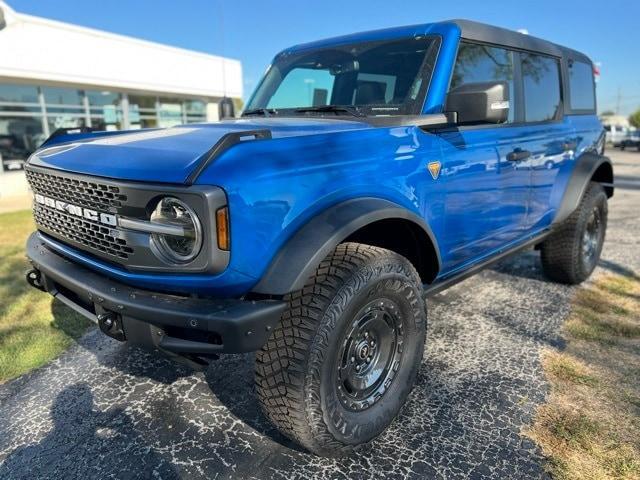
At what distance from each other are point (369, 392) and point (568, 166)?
278cm

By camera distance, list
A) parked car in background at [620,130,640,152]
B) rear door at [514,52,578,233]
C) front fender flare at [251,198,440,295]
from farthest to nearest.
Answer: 1. parked car in background at [620,130,640,152]
2. rear door at [514,52,578,233]
3. front fender flare at [251,198,440,295]

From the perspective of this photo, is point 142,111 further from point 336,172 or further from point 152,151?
point 336,172

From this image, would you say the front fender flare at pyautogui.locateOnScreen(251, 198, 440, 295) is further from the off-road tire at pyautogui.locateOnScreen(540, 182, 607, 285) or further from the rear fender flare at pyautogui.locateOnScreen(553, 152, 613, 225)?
the off-road tire at pyautogui.locateOnScreen(540, 182, 607, 285)

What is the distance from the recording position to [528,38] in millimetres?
3518

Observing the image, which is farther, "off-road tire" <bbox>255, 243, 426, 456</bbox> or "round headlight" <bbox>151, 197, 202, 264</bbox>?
"off-road tire" <bbox>255, 243, 426, 456</bbox>

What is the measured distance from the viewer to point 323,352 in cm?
191

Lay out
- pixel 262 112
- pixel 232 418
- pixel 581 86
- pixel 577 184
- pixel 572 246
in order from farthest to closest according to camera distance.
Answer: pixel 581 86 → pixel 572 246 → pixel 577 184 → pixel 262 112 → pixel 232 418

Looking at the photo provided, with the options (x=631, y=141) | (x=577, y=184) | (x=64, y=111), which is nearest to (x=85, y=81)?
(x=64, y=111)

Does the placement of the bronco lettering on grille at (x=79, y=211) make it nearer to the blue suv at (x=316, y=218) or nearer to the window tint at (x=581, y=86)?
the blue suv at (x=316, y=218)

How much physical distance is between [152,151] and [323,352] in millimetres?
1075

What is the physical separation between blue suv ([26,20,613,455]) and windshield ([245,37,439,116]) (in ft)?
0.04

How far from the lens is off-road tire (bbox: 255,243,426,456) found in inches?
74.4

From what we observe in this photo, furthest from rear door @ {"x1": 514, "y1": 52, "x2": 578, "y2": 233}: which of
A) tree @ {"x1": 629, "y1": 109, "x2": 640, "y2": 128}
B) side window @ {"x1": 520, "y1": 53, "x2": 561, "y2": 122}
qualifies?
tree @ {"x1": 629, "y1": 109, "x2": 640, "y2": 128}

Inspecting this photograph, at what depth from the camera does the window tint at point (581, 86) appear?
165 inches
